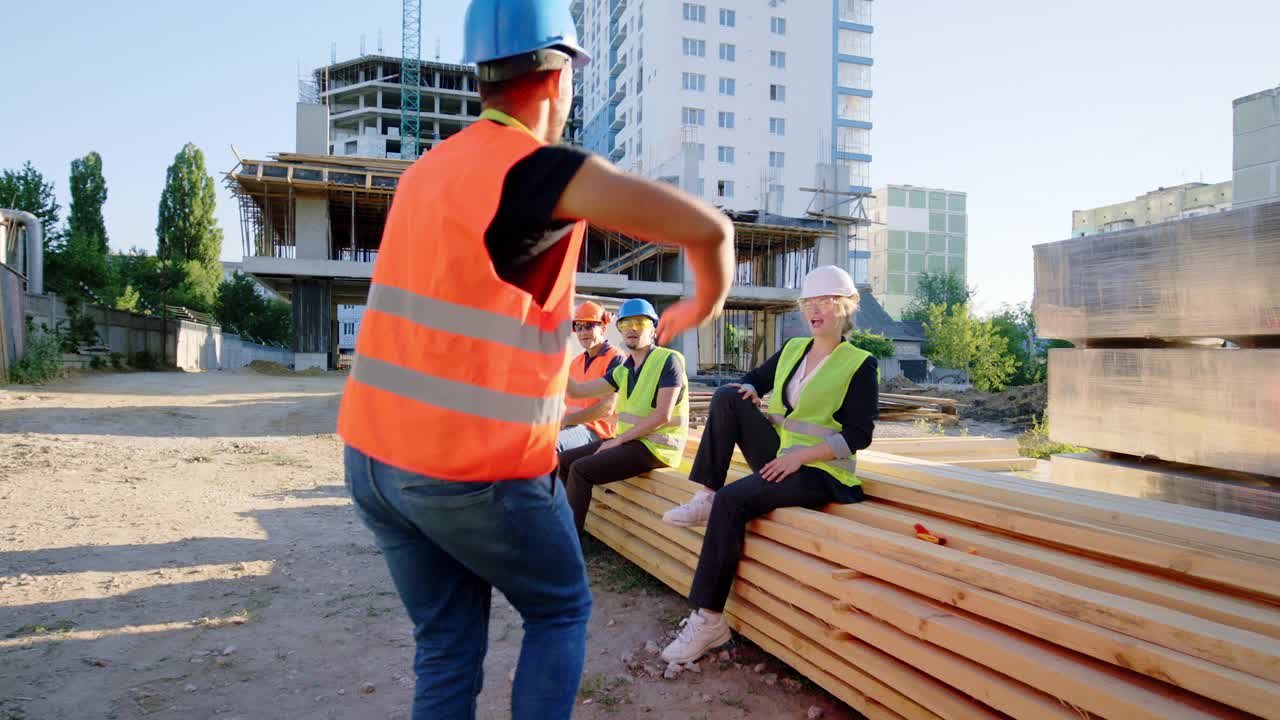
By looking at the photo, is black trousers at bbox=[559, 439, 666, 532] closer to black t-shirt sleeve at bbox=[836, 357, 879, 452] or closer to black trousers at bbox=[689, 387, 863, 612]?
black trousers at bbox=[689, 387, 863, 612]

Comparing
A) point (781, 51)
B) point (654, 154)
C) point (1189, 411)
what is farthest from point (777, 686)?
point (781, 51)

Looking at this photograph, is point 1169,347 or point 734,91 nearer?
point 1169,347

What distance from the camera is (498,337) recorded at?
1.39m

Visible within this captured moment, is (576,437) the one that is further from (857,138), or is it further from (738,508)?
(857,138)

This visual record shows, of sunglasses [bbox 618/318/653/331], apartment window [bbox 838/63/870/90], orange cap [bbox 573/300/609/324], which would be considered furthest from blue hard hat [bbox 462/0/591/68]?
apartment window [bbox 838/63/870/90]

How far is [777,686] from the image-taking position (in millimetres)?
3287

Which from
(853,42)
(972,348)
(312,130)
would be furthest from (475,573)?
(853,42)

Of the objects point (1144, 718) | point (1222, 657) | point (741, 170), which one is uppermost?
point (741, 170)

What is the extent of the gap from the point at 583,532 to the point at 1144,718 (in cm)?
420

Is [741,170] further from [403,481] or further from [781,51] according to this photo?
[403,481]

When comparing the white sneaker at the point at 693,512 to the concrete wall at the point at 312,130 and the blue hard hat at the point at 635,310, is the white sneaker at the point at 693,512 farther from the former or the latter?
the concrete wall at the point at 312,130

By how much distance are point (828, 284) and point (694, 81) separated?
51750mm

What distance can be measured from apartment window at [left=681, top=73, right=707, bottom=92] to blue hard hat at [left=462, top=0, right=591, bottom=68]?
53301 mm

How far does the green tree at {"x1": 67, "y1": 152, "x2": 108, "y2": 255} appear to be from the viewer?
41312 mm
